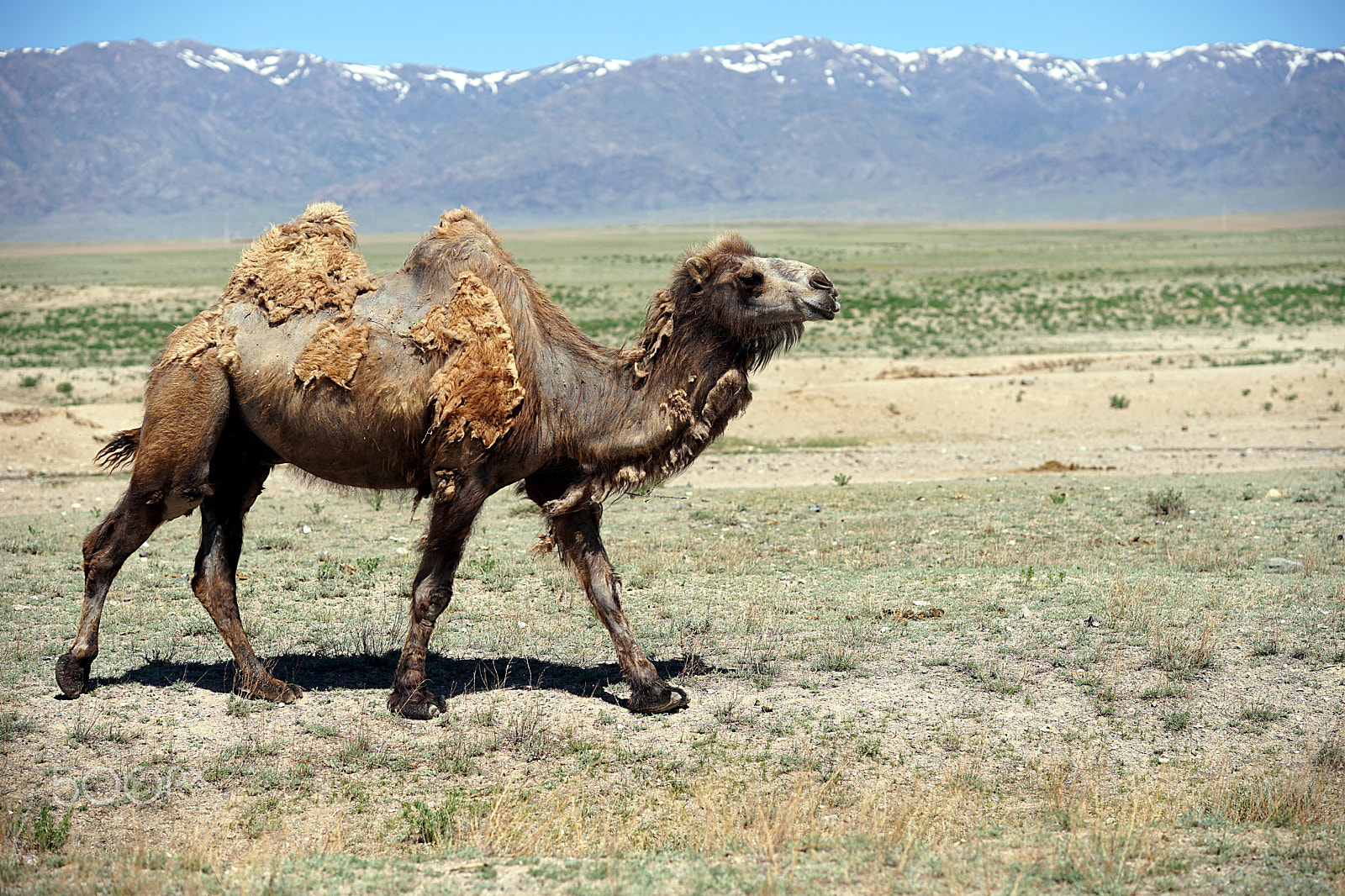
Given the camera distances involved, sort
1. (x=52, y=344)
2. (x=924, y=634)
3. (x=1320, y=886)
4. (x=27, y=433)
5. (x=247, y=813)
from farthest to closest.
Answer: (x=52, y=344) → (x=27, y=433) → (x=924, y=634) → (x=247, y=813) → (x=1320, y=886)

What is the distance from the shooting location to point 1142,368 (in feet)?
88.4

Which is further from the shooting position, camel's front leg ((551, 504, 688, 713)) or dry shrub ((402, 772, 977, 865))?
camel's front leg ((551, 504, 688, 713))

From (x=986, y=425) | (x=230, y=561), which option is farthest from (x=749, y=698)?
(x=986, y=425)

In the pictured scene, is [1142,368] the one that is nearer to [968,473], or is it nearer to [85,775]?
[968,473]

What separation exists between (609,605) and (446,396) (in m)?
1.57

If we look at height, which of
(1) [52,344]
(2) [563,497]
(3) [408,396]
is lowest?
(1) [52,344]

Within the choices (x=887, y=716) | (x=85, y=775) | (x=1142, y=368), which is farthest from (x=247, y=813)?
(x=1142, y=368)

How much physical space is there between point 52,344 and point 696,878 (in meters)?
36.9

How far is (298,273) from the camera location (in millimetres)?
7488

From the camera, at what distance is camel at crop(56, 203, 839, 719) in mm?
7082

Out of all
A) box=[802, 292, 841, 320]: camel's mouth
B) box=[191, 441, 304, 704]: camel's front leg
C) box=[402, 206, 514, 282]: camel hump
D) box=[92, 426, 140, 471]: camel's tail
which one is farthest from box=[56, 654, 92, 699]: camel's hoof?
box=[802, 292, 841, 320]: camel's mouth

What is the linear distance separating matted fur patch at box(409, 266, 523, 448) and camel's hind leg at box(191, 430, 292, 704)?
1.44 meters

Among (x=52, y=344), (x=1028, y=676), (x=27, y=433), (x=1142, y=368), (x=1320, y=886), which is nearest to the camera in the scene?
(x=1320, y=886)

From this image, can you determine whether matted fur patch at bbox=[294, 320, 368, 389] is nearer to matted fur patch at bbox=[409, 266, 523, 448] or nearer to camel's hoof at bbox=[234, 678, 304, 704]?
matted fur patch at bbox=[409, 266, 523, 448]
